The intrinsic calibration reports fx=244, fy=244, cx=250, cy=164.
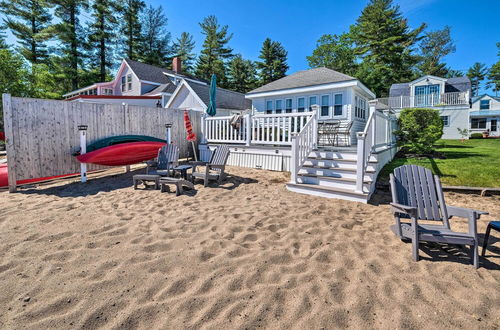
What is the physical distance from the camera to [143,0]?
109 feet

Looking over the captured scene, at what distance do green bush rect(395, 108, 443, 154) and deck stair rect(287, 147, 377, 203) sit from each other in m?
4.75

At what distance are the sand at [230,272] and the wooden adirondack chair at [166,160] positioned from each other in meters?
2.05

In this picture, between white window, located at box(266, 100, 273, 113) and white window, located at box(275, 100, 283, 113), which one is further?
white window, located at box(266, 100, 273, 113)

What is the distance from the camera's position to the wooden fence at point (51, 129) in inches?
232

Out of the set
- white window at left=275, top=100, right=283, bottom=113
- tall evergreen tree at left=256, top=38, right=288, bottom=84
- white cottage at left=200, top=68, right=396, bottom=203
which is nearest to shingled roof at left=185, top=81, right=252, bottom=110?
white cottage at left=200, top=68, right=396, bottom=203

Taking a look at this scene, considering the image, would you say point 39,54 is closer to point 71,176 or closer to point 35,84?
point 35,84

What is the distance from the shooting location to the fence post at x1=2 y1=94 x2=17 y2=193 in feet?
18.5

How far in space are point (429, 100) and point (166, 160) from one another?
88.5 ft

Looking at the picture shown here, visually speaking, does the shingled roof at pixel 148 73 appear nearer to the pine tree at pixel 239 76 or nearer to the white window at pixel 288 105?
the pine tree at pixel 239 76

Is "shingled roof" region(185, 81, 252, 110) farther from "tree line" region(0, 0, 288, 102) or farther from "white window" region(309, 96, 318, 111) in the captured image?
"tree line" region(0, 0, 288, 102)

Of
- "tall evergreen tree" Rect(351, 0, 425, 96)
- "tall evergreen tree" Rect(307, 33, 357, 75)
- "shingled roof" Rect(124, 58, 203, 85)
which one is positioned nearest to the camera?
"shingled roof" Rect(124, 58, 203, 85)

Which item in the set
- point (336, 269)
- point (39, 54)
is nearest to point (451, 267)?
point (336, 269)

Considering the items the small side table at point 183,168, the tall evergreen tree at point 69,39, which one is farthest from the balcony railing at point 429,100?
the tall evergreen tree at point 69,39

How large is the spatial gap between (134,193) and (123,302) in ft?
13.0
